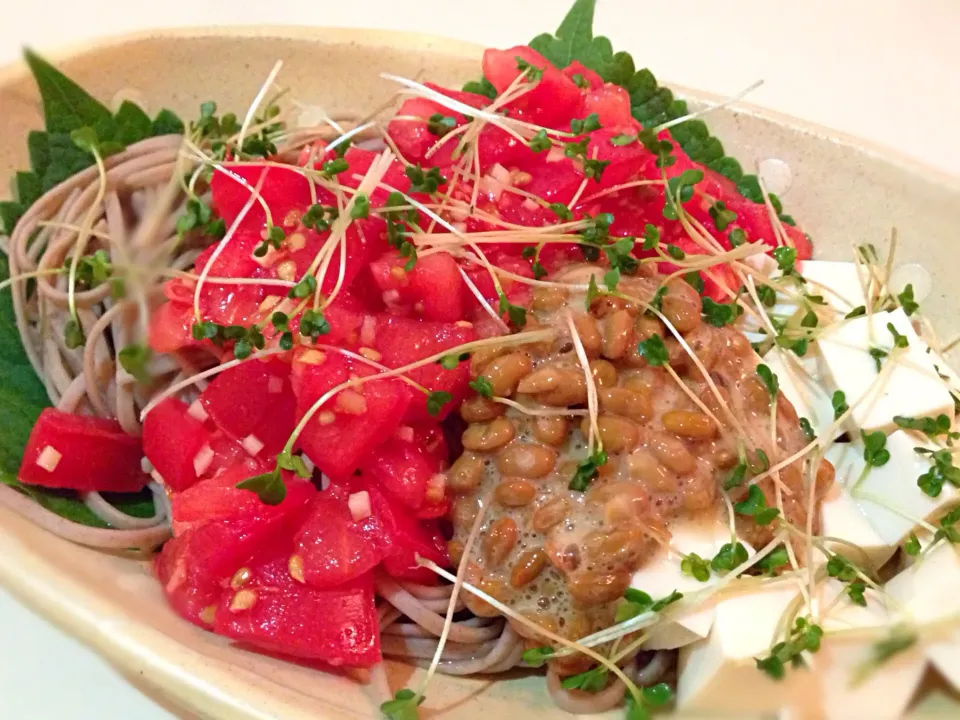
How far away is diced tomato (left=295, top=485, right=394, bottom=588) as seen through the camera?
65.5 inches

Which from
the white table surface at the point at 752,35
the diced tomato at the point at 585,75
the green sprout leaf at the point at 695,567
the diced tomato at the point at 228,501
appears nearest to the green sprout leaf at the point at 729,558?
the green sprout leaf at the point at 695,567

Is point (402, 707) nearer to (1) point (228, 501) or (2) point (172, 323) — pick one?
(1) point (228, 501)

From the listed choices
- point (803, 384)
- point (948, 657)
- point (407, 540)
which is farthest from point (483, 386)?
point (948, 657)

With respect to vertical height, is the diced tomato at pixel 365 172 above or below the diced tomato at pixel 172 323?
above

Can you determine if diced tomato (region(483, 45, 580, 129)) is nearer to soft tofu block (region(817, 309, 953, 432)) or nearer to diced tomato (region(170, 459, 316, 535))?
soft tofu block (region(817, 309, 953, 432))

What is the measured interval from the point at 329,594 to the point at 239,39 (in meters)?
1.89

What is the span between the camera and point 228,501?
1692mm

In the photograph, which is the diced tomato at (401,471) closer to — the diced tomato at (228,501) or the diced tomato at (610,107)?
the diced tomato at (228,501)

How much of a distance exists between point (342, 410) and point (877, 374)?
1.33 meters

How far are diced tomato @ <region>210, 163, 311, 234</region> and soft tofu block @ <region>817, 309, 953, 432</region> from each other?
1.41 metres

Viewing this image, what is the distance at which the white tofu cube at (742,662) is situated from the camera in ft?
5.16

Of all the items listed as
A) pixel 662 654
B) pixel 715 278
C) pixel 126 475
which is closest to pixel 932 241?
pixel 715 278

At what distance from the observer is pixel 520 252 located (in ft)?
6.49

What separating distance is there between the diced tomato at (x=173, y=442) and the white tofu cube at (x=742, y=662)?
120cm
